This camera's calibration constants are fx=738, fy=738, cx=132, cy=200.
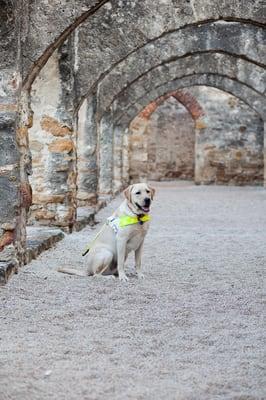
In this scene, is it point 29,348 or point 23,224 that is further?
point 23,224

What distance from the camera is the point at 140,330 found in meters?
3.58

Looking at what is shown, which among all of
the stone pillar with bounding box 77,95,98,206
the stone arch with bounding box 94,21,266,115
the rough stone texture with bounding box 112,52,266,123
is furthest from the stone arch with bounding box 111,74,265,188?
the stone pillar with bounding box 77,95,98,206

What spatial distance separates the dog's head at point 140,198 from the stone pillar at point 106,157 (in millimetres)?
9400

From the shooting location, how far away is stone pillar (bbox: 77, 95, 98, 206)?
1041cm

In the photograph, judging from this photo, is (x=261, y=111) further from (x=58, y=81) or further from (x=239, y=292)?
(x=239, y=292)

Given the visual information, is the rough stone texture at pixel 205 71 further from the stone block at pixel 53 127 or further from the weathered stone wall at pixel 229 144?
the weathered stone wall at pixel 229 144

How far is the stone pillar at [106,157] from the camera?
1460 cm

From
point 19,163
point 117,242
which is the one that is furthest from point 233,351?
point 19,163

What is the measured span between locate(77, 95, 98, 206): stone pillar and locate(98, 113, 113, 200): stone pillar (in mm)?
3542

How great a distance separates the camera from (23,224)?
219 inches

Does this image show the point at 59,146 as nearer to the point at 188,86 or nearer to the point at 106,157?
the point at 106,157

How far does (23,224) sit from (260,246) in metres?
2.65

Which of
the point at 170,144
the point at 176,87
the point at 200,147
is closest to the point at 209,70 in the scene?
the point at 176,87

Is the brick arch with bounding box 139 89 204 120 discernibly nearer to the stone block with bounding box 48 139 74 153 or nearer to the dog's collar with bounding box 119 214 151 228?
the stone block with bounding box 48 139 74 153
